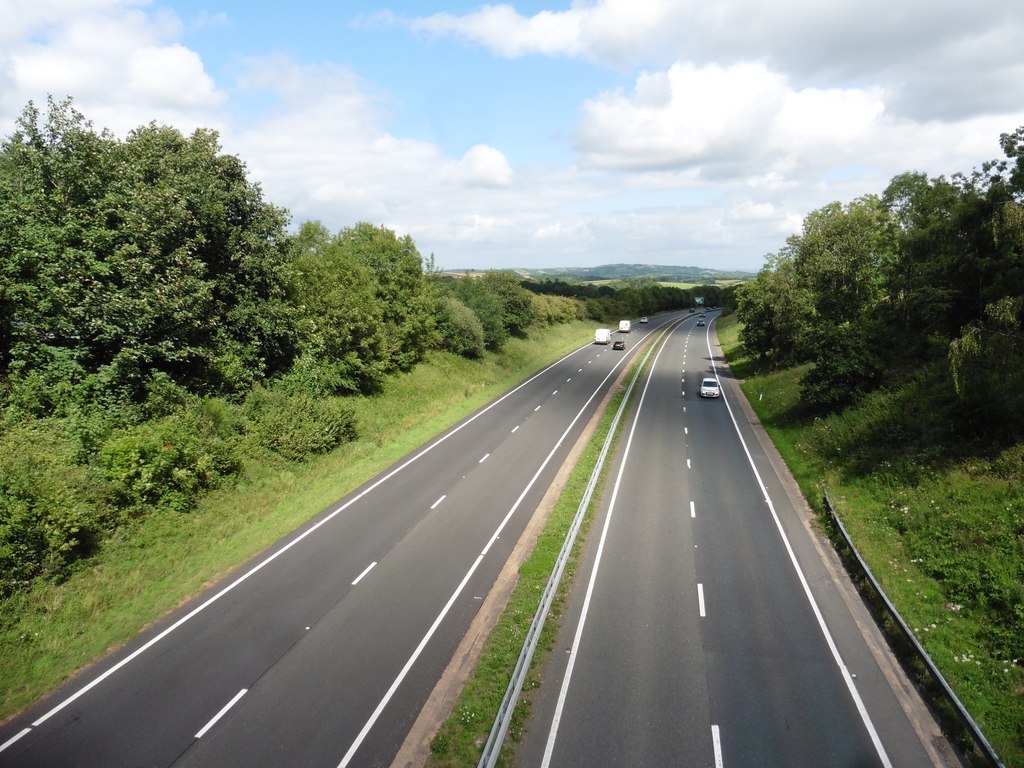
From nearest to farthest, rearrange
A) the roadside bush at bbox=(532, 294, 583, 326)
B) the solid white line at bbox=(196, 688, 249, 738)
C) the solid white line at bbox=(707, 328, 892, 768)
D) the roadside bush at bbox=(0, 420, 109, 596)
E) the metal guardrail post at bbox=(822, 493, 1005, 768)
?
1. the metal guardrail post at bbox=(822, 493, 1005, 768)
2. the solid white line at bbox=(707, 328, 892, 768)
3. the solid white line at bbox=(196, 688, 249, 738)
4. the roadside bush at bbox=(0, 420, 109, 596)
5. the roadside bush at bbox=(532, 294, 583, 326)

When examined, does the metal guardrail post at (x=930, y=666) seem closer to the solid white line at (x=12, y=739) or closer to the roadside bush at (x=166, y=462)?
the solid white line at (x=12, y=739)

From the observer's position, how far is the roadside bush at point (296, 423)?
2572cm

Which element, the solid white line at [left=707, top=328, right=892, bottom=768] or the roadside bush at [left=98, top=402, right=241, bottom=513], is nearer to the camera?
the solid white line at [left=707, top=328, right=892, bottom=768]

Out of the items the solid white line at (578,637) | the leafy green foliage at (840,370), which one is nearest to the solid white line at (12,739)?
the solid white line at (578,637)

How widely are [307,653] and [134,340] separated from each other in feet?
53.7

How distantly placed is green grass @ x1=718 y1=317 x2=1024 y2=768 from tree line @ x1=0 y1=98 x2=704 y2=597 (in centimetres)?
2370

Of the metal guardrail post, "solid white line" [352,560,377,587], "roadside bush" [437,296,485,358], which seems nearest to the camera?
the metal guardrail post

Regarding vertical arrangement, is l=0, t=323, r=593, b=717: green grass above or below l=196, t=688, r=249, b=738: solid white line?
above

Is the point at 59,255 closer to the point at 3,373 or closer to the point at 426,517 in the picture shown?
the point at 3,373

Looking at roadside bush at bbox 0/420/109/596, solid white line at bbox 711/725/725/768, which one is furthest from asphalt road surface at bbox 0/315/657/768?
solid white line at bbox 711/725/725/768

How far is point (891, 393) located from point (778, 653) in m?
22.4

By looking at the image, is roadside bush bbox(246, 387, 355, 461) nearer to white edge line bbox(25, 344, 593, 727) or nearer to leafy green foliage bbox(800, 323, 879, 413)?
white edge line bbox(25, 344, 593, 727)

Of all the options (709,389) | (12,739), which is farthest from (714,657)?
(709,389)

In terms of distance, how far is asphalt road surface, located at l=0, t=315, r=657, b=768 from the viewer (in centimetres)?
1041
